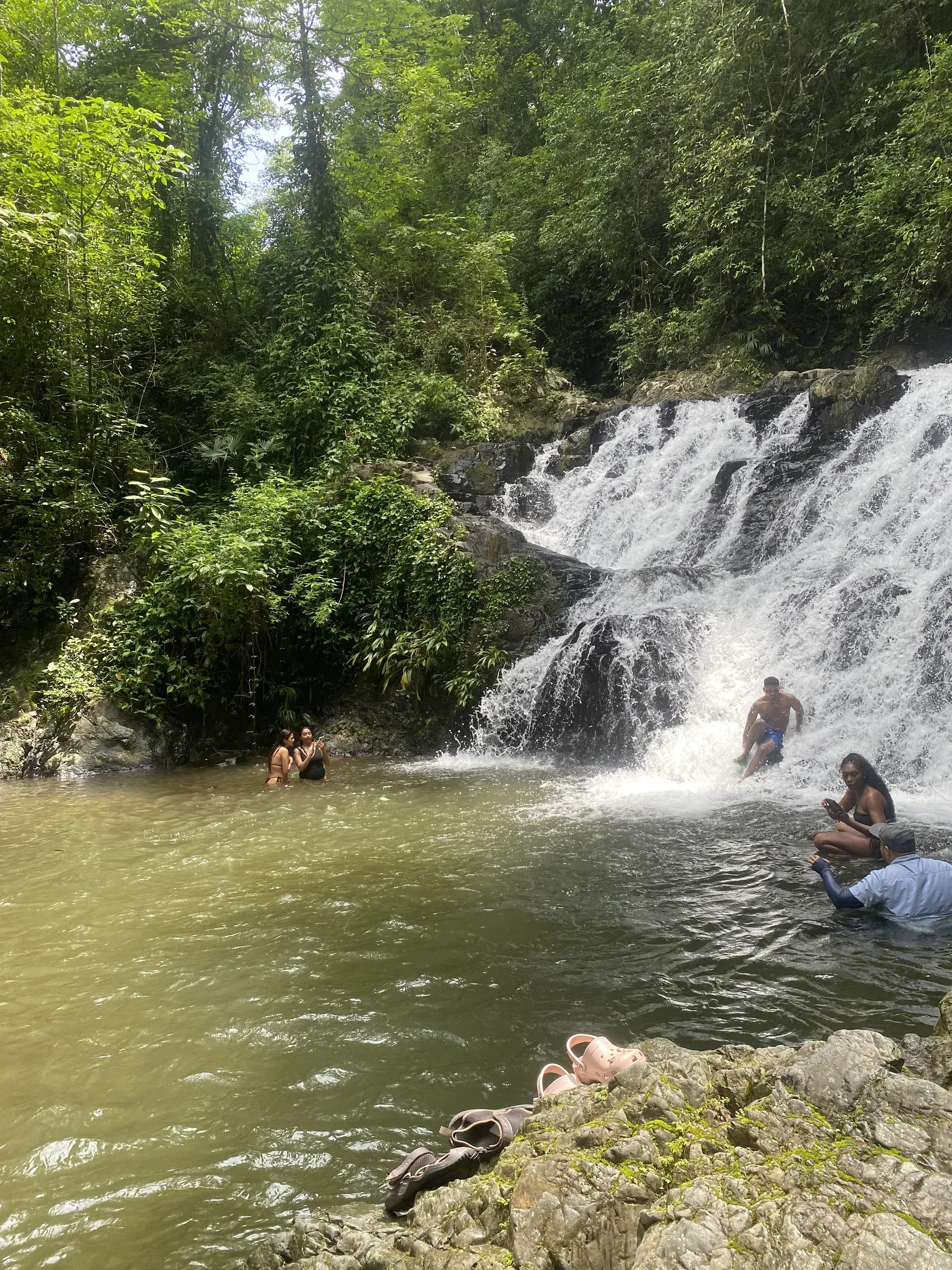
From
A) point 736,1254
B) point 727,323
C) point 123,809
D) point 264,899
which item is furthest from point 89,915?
point 727,323

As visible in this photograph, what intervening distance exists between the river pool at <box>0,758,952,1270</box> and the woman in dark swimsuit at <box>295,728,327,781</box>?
207 cm

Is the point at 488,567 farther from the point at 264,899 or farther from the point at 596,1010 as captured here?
the point at 596,1010

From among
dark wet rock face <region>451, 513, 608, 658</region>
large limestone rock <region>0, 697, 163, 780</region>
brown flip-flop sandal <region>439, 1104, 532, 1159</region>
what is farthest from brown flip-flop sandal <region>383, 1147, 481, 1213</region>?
large limestone rock <region>0, 697, 163, 780</region>

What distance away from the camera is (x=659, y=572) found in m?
11.7

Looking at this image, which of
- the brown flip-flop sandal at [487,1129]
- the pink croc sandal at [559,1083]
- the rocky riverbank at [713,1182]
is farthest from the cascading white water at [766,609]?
the brown flip-flop sandal at [487,1129]

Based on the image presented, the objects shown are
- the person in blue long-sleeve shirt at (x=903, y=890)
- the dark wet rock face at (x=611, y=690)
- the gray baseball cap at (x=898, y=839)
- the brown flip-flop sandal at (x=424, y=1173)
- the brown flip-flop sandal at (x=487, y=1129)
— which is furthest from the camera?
the dark wet rock face at (x=611, y=690)

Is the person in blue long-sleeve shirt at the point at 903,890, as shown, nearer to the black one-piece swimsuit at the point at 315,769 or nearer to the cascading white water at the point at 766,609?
the cascading white water at the point at 766,609

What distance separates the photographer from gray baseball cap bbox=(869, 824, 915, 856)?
17.0 ft

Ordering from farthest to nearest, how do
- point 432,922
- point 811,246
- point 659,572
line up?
point 811,246 → point 659,572 → point 432,922

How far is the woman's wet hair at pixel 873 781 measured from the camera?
6.04m

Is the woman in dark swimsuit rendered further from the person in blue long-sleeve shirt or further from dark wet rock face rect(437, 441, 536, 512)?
dark wet rock face rect(437, 441, 536, 512)

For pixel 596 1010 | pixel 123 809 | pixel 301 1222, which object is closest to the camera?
pixel 301 1222

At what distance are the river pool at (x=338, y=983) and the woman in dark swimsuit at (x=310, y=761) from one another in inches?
81.7

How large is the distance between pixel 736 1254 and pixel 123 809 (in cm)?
832
